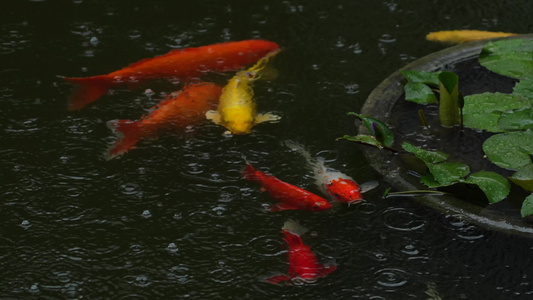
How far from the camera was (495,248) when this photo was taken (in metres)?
2.54

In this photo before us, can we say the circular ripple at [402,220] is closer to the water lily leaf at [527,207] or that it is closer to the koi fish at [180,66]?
the water lily leaf at [527,207]

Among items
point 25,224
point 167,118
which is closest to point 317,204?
point 167,118

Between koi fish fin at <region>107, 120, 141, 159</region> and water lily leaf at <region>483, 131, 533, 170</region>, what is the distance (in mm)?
1432

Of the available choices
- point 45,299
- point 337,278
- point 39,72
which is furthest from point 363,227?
point 39,72

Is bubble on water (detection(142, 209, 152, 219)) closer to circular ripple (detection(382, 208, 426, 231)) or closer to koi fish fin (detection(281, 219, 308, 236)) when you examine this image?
koi fish fin (detection(281, 219, 308, 236))

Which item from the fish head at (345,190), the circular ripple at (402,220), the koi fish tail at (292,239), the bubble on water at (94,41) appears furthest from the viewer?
the bubble on water at (94,41)

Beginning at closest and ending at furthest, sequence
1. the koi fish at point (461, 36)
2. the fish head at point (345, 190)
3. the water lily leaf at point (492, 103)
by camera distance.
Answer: the fish head at point (345, 190), the water lily leaf at point (492, 103), the koi fish at point (461, 36)

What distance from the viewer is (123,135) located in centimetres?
320

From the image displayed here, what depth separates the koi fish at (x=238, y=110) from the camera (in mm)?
3211

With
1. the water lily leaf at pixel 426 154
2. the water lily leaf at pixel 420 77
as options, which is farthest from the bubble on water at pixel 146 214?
the water lily leaf at pixel 420 77

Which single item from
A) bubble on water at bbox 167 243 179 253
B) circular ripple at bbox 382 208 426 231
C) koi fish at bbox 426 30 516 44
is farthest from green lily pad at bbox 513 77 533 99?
bubble on water at bbox 167 243 179 253

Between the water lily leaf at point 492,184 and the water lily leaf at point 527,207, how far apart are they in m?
0.08

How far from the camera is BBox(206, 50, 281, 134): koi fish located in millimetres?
3211

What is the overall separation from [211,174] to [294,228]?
1.56 feet
